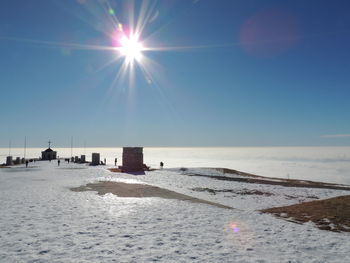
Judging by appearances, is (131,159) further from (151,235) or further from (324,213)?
(151,235)

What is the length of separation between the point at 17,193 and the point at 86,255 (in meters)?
13.1

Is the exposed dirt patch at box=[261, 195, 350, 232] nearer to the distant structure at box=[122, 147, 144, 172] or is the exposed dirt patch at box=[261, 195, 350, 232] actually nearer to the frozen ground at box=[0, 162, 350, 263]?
the frozen ground at box=[0, 162, 350, 263]

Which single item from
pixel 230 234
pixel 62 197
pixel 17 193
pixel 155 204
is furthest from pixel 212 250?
pixel 17 193

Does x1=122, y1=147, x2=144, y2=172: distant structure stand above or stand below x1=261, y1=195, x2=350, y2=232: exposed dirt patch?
above

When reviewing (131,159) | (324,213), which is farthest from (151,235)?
(131,159)

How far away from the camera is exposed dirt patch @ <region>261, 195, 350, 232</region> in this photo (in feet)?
38.1

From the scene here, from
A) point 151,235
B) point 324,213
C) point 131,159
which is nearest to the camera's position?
point 151,235

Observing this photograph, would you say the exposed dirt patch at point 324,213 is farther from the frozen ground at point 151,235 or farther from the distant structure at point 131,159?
the distant structure at point 131,159

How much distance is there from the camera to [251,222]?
1195cm

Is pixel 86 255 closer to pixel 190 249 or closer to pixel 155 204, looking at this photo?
pixel 190 249

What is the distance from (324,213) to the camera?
13.4 meters

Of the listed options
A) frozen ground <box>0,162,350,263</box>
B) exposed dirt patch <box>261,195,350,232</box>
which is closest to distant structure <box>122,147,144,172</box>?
frozen ground <box>0,162,350,263</box>

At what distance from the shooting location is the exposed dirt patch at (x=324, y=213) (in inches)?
457

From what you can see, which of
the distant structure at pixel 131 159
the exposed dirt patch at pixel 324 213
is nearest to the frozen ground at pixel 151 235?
the exposed dirt patch at pixel 324 213
